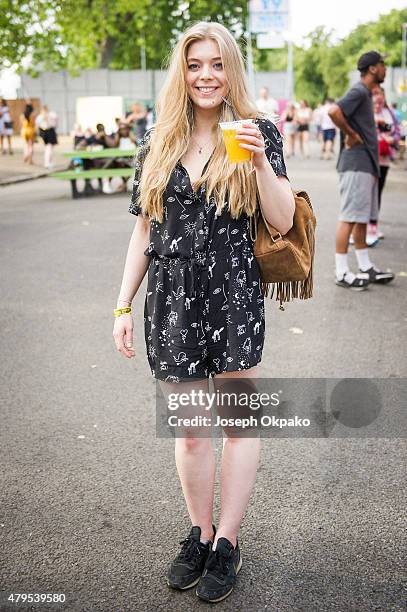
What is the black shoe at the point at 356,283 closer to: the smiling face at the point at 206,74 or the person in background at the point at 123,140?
the smiling face at the point at 206,74

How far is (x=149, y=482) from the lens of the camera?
12.0ft

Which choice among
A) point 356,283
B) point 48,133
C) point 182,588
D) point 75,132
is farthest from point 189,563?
point 48,133

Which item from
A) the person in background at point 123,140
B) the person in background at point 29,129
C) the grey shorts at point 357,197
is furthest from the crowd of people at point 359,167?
the person in background at point 29,129

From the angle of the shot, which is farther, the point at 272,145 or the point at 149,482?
the point at 149,482

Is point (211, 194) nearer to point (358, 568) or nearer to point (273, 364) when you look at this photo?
point (358, 568)

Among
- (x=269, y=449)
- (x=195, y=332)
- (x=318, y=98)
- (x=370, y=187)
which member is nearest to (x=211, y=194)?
(x=195, y=332)

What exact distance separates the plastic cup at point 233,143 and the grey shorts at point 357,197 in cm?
503

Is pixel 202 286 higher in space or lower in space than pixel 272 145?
lower

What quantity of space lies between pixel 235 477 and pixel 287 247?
85 cm

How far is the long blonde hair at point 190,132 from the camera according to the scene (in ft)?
8.62

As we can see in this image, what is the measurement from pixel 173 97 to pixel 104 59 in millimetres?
45676

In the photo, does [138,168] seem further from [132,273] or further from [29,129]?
[29,129]

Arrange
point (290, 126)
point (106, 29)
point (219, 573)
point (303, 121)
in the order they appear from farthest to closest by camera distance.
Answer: point (106, 29) → point (290, 126) → point (303, 121) → point (219, 573)

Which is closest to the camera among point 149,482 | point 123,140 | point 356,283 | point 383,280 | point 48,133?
point 149,482
